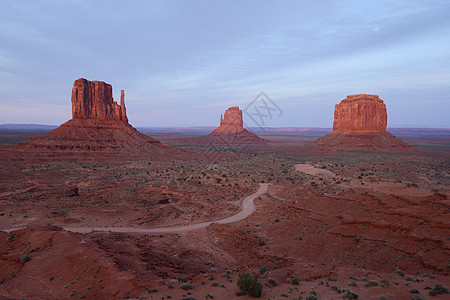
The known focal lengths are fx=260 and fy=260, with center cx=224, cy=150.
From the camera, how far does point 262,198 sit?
32688 millimetres

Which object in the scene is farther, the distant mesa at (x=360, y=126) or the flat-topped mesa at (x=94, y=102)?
the distant mesa at (x=360, y=126)

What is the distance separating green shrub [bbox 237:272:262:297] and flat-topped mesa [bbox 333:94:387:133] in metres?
117

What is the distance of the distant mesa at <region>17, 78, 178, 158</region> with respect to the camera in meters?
79.8

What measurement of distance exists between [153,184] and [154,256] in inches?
1106

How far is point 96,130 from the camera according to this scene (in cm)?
8844

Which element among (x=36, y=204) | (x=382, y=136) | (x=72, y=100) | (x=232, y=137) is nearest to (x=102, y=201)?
(x=36, y=204)

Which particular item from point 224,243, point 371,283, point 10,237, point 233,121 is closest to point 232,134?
point 233,121

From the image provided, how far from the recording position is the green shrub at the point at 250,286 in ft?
34.3

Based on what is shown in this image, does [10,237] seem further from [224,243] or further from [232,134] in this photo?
[232,134]

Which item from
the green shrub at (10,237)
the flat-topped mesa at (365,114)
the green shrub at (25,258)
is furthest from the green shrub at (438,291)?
the flat-topped mesa at (365,114)

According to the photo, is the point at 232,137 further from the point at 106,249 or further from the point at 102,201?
the point at 106,249

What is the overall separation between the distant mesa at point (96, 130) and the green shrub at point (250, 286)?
76864mm

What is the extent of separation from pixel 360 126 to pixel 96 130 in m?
105

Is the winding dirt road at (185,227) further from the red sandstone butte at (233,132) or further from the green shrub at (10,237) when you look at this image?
the red sandstone butte at (233,132)
